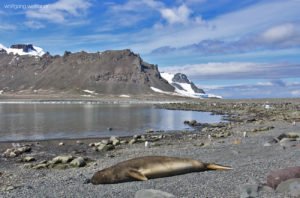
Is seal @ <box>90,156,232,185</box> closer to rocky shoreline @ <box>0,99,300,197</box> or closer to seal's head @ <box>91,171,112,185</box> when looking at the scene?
seal's head @ <box>91,171,112,185</box>

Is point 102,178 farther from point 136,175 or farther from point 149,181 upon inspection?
point 149,181

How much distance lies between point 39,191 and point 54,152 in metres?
14.8

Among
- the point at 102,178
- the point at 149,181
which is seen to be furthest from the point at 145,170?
the point at 102,178

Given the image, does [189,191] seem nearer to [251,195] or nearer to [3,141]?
[251,195]

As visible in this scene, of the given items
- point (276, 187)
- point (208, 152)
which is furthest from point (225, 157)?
point (276, 187)

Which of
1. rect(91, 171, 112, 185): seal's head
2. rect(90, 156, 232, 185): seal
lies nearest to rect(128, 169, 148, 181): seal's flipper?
rect(90, 156, 232, 185): seal

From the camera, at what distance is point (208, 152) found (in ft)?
75.4

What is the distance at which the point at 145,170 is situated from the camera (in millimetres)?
15008

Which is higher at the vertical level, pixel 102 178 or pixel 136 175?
pixel 136 175

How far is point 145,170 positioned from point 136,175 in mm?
455

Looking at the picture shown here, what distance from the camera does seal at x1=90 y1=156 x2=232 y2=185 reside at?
582 inches

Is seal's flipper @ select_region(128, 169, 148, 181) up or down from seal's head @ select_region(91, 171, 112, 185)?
up

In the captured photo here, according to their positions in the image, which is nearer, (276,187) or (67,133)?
(276,187)

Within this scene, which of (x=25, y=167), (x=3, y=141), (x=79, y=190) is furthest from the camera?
(x=3, y=141)
